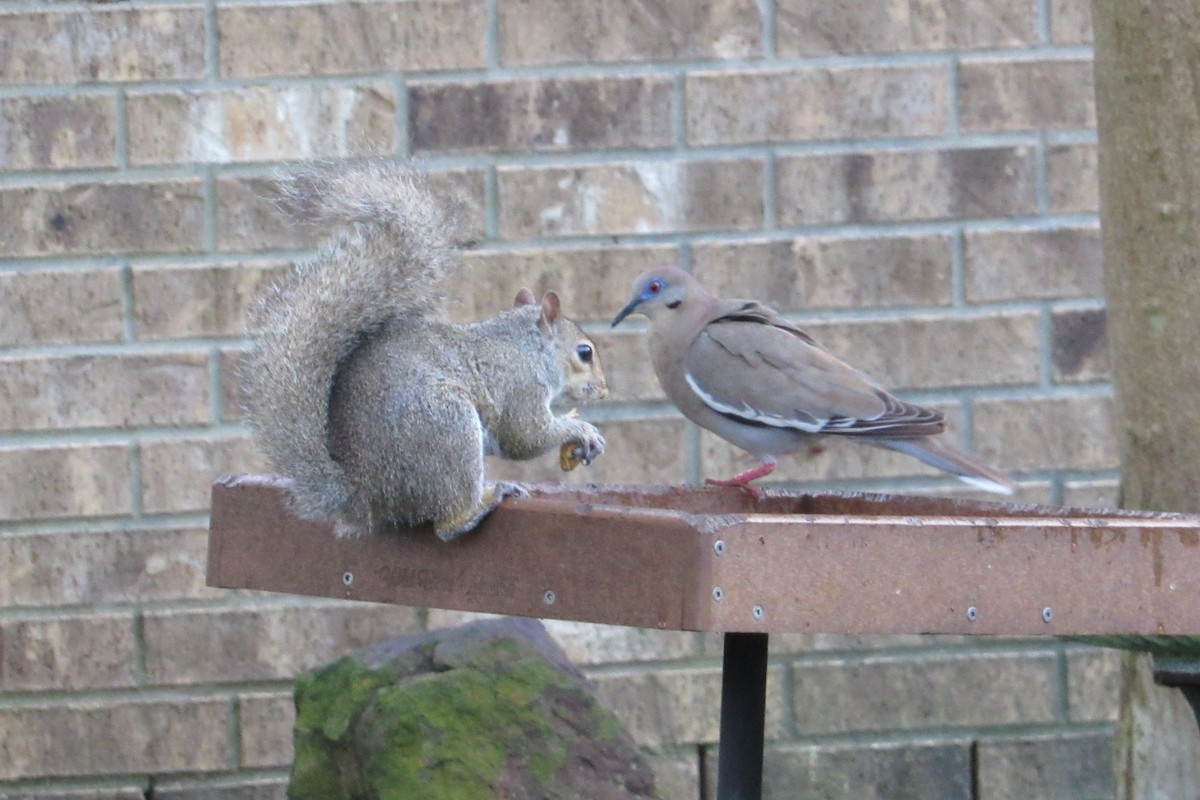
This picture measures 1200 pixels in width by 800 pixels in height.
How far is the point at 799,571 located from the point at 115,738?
2402 millimetres

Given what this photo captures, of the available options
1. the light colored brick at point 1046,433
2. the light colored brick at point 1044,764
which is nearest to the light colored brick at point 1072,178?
the light colored brick at point 1046,433

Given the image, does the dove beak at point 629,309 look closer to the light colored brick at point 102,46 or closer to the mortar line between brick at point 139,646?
the light colored brick at point 102,46

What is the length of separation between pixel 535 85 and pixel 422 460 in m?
1.74

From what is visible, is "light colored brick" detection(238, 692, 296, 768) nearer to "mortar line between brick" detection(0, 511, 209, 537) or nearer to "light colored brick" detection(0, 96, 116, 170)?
"mortar line between brick" detection(0, 511, 209, 537)

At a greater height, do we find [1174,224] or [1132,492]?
[1174,224]

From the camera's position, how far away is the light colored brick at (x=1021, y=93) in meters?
3.92

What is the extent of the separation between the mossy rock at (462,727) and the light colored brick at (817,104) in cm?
124

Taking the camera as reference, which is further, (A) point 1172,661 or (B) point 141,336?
(B) point 141,336

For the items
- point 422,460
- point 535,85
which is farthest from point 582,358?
point 535,85

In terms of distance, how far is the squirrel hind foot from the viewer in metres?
2.28

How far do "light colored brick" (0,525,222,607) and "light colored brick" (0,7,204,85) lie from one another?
39.9 inches

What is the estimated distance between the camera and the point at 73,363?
381 centimetres

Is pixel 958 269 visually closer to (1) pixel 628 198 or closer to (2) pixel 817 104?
(2) pixel 817 104

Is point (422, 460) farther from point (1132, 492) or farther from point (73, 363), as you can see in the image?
point (73, 363)
